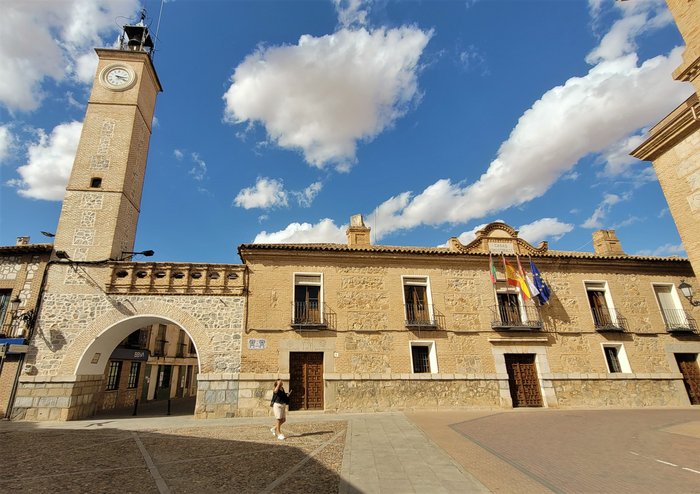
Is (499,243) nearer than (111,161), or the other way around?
(111,161)

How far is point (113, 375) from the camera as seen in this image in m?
17.2

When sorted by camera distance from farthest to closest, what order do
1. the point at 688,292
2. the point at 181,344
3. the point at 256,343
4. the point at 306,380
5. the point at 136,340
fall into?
the point at 181,344, the point at 136,340, the point at 688,292, the point at 306,380, the point at 256,343

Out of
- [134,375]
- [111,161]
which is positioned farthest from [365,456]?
[134,375]

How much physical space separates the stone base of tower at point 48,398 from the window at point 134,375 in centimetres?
717

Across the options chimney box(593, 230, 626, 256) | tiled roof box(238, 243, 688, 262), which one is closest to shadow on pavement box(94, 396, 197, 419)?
tiled roof box(238, 243, 688, 262)

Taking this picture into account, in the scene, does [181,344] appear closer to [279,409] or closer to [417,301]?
[417,301]

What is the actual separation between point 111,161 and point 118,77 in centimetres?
462

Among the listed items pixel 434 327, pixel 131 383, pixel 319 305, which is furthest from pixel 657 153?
pixel 131 383

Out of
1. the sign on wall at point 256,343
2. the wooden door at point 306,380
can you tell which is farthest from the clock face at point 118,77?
the wooden door at point 306,380

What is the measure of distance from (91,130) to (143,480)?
51.2 ft

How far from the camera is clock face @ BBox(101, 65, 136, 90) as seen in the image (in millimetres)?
16062

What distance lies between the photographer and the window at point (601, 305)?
A: 48.8 ft

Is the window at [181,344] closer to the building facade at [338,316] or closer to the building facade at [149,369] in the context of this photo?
the building facade at [149,369]

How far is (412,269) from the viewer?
14.7 metres
